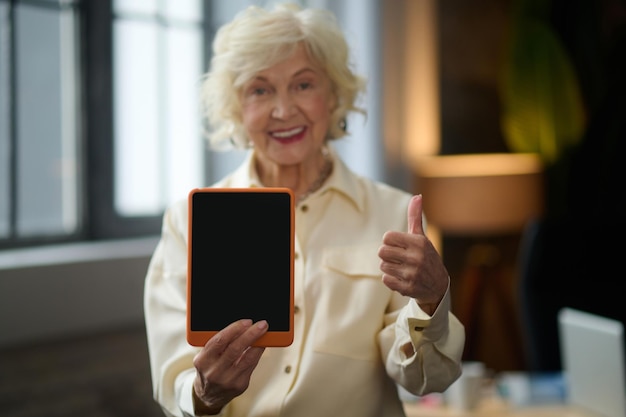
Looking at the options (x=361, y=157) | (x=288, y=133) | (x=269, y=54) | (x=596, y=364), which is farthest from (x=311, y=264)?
(x=361, y=157)

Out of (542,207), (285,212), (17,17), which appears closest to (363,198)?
(285,212)

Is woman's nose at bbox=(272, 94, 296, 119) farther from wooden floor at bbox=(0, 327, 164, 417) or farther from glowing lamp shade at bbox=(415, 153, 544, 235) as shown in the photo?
glowing lamp shade at bbox=(415, 153, 544, 235)

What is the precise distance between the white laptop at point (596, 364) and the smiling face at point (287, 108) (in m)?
0.82

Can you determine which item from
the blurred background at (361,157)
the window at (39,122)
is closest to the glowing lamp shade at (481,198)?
the blurred background at (361,157)

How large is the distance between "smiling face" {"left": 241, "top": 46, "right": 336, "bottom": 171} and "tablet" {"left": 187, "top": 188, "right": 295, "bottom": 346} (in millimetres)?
266

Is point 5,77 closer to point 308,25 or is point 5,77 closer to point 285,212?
point 308,25

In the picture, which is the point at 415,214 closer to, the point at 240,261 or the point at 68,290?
the point at 240,261

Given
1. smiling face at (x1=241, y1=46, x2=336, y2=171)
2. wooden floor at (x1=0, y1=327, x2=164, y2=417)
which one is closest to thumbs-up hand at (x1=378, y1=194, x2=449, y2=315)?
smiling face at (x1=241, y1=46, x2=336, y2=171)

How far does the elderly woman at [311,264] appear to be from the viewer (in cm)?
125

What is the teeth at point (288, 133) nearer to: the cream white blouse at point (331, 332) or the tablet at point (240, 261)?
the cream white blouse at point (331, 332)

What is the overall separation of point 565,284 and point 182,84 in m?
1.61

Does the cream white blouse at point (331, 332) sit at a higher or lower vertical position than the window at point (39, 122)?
lower

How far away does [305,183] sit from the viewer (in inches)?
57.1

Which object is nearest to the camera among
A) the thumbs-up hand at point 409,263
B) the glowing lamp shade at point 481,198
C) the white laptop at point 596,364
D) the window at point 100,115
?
the thumbs-up hand at point 409,263
